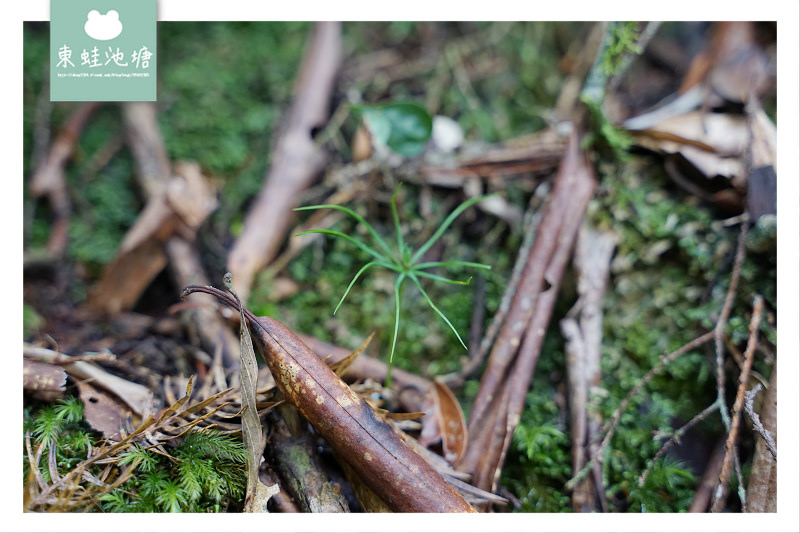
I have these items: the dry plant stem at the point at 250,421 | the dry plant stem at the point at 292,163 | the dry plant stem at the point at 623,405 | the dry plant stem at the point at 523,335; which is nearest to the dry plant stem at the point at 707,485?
the dry plant stem at the point at 623,405

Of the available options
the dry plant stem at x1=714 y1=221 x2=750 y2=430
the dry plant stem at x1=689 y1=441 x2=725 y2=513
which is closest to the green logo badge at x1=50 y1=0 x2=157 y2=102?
the dry plant stem at x1=714 y1=221 x2=750 y2=430

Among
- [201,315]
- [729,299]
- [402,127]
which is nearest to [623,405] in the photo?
[729,299]

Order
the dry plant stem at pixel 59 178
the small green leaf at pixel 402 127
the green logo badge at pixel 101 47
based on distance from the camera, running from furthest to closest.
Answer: the dry plant stem at pixel 59 178 → the small green leaf at pixel 402 127 → the green logo badge at pixel 101 47

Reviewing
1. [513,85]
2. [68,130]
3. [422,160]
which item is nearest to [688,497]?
[422,160]

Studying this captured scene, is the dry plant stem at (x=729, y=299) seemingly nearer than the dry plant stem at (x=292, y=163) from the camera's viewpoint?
Yes

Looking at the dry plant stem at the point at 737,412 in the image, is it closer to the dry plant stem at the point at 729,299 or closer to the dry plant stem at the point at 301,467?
the dry plant stem at the point at 729,299

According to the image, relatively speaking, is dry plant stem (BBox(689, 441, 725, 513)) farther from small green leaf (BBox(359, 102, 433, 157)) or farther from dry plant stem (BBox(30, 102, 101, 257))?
dry plant stem (BBox(30, 102, 101, 257))
